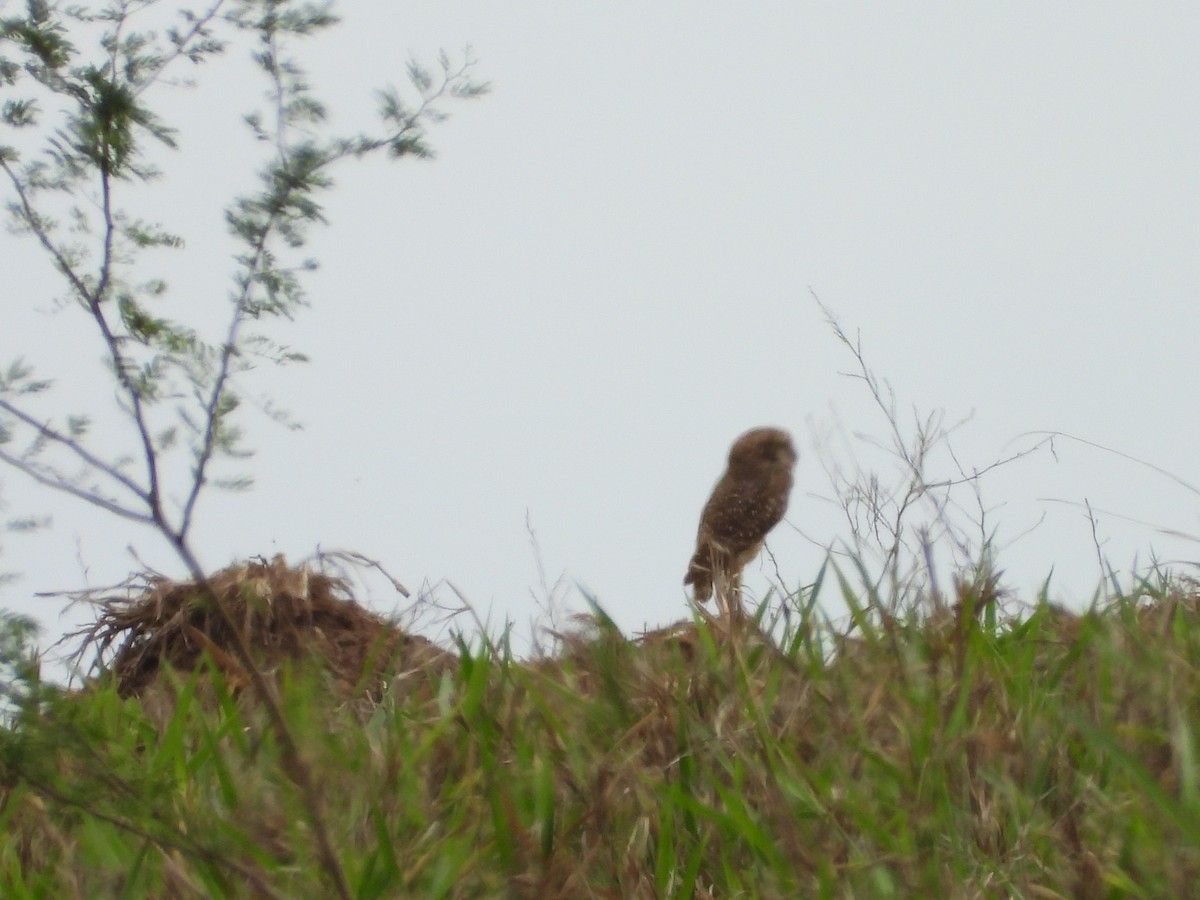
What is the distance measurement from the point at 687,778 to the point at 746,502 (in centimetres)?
373

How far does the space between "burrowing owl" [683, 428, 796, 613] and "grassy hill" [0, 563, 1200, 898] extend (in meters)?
2.85

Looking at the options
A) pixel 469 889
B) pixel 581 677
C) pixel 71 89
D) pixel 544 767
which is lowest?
pixel 469 889

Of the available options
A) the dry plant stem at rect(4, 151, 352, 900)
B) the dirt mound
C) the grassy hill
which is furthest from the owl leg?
the dirt mound

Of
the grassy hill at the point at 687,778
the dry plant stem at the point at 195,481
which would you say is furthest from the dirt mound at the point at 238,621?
the dry plant stem at the point at 195,481

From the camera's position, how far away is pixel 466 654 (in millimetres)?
3363

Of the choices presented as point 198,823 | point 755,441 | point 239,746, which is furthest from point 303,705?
point 755,441

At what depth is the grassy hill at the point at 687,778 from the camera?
2.31 meters

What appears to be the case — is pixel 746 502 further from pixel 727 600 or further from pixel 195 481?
pixel 195 481

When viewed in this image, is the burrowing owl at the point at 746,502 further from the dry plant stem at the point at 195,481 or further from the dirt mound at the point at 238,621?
the dry plant stem at the point at 195,481

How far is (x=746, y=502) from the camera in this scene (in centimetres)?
647

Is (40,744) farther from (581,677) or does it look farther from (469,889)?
(581,677)

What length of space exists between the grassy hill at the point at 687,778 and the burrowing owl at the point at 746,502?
112 inches

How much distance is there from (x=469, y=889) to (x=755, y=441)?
14.3 ft

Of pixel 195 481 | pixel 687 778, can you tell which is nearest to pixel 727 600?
pixel 687 778
